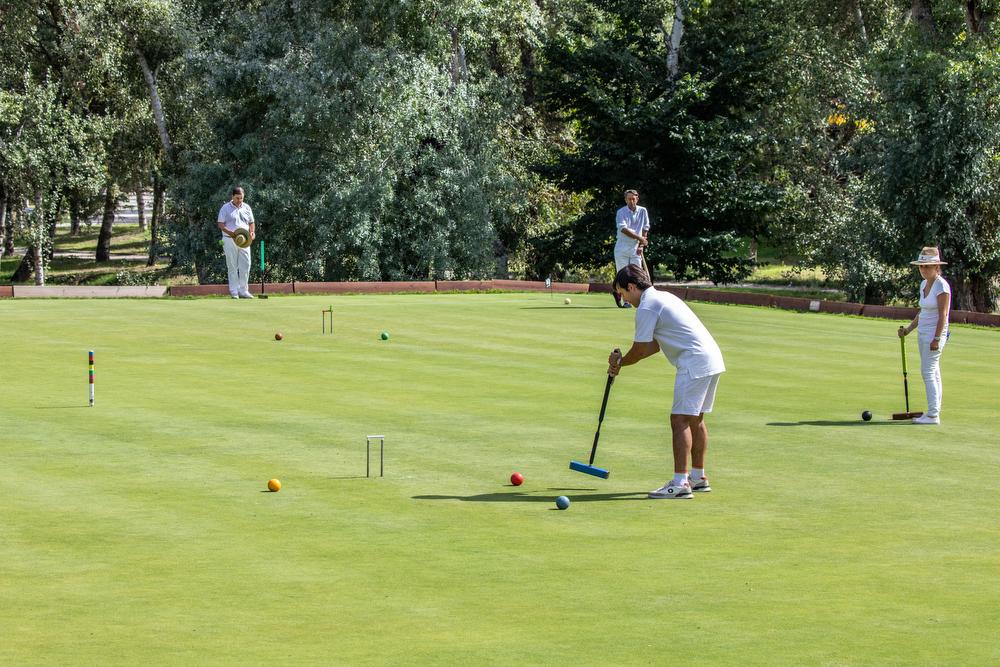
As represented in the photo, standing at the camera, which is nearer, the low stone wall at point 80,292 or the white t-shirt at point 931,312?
the white t-shirt at point 931,312

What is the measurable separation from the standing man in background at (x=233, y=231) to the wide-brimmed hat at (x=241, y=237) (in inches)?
2.7

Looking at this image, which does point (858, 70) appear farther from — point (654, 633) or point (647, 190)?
point (654, 633)

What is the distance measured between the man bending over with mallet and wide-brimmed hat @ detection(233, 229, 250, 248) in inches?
673

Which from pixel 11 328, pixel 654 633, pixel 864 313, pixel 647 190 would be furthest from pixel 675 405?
pixel 647 190

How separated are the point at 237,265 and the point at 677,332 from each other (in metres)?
18.2

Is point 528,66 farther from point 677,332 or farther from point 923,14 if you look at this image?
point 677,332

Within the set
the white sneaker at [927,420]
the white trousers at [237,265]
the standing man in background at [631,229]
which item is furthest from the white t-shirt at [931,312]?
the white trousers at [237,265]

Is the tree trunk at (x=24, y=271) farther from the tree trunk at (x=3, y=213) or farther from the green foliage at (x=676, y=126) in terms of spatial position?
the green foliage at (x=676, y=126)

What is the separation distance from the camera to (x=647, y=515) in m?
10.1

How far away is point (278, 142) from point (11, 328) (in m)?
16.3

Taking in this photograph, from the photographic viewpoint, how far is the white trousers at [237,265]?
88.4 feet

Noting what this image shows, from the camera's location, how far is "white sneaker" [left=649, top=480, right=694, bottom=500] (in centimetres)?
1066

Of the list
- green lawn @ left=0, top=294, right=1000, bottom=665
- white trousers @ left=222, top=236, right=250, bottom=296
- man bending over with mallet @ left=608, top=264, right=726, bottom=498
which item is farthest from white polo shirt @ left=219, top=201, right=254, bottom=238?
man bending over with mallet @ left=608, top=264, right=726, bottom=498

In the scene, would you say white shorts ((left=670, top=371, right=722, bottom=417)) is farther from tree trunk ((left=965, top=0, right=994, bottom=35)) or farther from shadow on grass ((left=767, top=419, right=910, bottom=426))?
tree trunk ((left=965, top=0, right=994, bottom=35))
